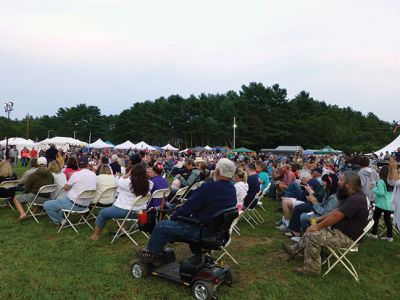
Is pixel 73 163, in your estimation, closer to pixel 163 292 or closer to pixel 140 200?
pixel 140 200

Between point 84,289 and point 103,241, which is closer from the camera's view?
point 84,289

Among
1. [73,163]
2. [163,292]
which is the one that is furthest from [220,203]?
[73,163]

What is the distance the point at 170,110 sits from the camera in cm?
6544

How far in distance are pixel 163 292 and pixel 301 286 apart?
1.73 metres

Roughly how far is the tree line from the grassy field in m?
53.1

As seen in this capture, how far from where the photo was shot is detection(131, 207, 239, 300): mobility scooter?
368cm

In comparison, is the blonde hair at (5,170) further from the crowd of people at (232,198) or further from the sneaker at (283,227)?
the sneaker at (283,227)

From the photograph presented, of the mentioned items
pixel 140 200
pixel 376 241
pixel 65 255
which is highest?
pixel 140 200

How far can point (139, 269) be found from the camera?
4223mm

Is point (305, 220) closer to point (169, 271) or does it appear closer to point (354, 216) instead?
point (354, 216)

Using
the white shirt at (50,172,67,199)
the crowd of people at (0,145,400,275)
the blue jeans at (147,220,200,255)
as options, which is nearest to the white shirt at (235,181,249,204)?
the crowd of people at (0,145,400,275)

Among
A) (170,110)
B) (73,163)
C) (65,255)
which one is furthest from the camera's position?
(170,110)

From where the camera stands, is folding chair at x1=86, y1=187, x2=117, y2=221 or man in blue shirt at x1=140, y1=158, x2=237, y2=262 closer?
man in blue shirt at x1=140, y1=158, x2=237, y2=262

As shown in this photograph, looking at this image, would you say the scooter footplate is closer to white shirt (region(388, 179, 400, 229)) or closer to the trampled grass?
the trampled grass
